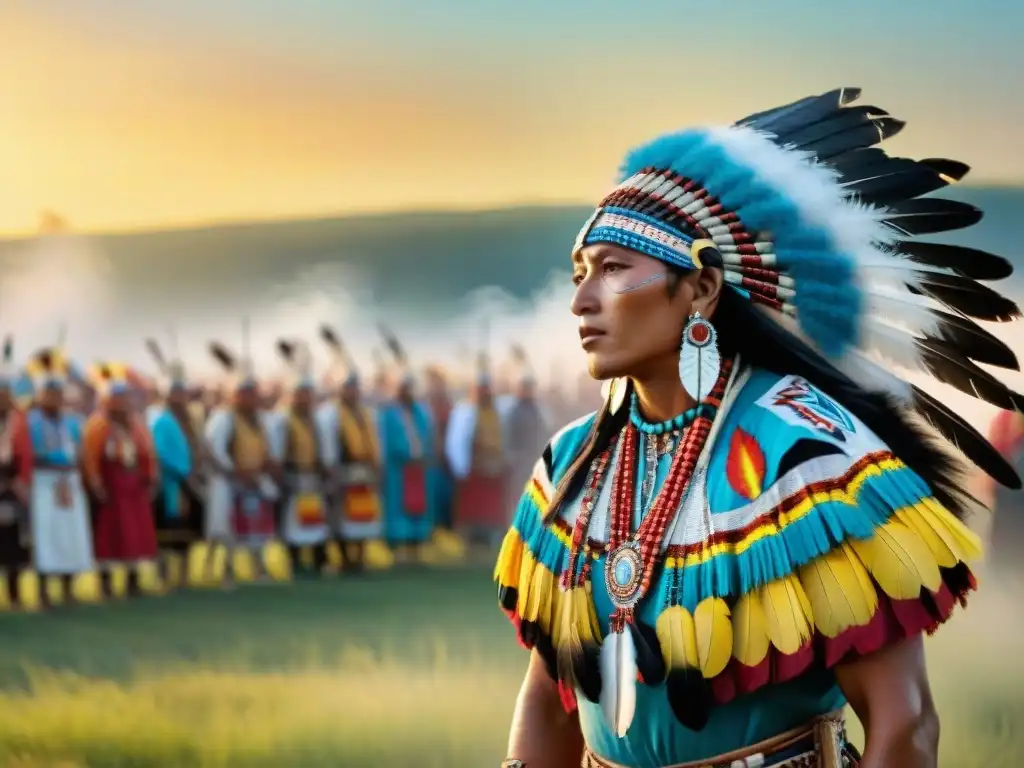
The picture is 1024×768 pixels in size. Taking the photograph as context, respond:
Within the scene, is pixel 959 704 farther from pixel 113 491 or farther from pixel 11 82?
pixel 11 82

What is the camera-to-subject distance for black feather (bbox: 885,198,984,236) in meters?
1.75

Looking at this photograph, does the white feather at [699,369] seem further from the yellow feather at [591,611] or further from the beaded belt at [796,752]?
the beaded belt at [796,752]

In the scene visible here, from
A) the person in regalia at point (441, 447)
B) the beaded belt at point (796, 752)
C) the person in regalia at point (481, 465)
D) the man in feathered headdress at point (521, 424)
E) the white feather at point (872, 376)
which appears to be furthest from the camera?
the person in regalia at point (441, 447)

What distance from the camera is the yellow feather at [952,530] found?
1600 millimetres

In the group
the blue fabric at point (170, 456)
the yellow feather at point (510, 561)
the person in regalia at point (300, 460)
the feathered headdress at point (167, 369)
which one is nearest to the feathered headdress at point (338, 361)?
the person in regalia at point (300, 460)

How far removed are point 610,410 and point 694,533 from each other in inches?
11.7

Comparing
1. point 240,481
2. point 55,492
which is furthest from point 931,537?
point 55,492

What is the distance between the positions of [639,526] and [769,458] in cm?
22

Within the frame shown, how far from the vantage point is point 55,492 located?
17.3 ft

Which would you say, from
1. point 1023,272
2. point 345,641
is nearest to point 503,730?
point 345,641

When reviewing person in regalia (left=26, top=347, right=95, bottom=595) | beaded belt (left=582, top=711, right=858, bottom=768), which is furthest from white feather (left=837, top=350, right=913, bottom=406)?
person in regalia (left=26, top=347, right=95, bottom=595)

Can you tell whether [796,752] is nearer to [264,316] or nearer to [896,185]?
[896,185]

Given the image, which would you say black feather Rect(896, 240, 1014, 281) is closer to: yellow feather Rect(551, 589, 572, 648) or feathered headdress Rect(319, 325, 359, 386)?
yellow feather Rect(551, 589, 572, 648)

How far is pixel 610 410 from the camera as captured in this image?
194cm
